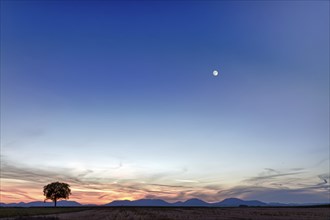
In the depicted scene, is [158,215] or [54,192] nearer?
[158,215]

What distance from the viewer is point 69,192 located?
155 metres

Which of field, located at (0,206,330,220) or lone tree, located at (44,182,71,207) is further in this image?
lone tree, located at (44,182,71,207)

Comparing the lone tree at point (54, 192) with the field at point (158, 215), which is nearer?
the field at point (158, 215)

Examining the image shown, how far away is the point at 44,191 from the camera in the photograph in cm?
15262

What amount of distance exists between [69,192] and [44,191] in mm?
10625
